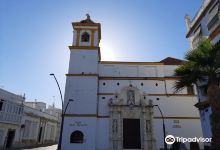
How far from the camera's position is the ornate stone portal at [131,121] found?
1014 inches

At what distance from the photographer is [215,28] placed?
16609mm

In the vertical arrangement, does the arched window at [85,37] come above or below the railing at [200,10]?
above

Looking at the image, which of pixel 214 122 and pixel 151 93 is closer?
pixel 214 122

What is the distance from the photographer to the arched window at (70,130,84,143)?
2519 centimetres

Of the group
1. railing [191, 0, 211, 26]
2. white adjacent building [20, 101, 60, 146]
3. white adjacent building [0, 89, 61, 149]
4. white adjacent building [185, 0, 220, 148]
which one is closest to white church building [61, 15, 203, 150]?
white adjacent building [185, 0, 220, 148]

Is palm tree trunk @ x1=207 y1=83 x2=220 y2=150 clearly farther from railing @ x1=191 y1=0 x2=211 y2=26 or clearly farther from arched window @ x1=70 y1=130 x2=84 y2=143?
arched window @ x1=70 y1=130 x2=84 y2=143

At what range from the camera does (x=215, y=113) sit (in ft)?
33.7

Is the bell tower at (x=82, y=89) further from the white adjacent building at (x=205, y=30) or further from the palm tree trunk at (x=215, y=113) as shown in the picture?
the palm tree trunk at (x=215, y=113)

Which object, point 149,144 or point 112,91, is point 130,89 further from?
point 149,144

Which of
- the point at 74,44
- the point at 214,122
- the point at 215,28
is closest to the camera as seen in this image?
the point at 214,122

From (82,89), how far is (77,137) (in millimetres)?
6151

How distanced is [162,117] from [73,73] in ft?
43.6

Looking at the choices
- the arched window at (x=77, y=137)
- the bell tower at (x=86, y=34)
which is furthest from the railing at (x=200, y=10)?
the arched window at (x=77, y=137)

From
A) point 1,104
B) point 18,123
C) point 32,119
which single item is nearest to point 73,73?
point 1,104
